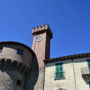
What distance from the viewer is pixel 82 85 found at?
534 inches

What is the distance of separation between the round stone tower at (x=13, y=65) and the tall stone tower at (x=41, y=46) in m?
1.87

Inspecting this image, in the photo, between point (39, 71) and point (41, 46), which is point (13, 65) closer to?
point (39, 71)

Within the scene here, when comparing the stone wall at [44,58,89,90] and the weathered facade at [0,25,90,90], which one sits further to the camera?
A: the weathered facade at [0,25,90,90]

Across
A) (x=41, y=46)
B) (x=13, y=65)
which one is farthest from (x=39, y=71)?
(x=41, y=46)

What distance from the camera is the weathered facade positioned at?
46.2ft

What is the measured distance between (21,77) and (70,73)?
621 centimetres

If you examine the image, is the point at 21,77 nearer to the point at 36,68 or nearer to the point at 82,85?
the point at 36,68

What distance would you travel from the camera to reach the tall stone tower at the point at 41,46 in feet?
52.8

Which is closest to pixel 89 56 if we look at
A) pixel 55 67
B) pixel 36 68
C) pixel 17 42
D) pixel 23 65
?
pixel 55 67

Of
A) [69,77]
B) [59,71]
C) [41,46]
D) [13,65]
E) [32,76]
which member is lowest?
[69,77]

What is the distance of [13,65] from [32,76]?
10.3 ft

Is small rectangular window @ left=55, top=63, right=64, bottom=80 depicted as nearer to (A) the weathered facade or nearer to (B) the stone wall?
(A) the weathered facade

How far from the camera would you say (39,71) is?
16.8 metres

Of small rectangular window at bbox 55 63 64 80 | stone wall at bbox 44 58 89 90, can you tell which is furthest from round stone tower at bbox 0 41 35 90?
small rectangular window at bbox 55 63 64 80
